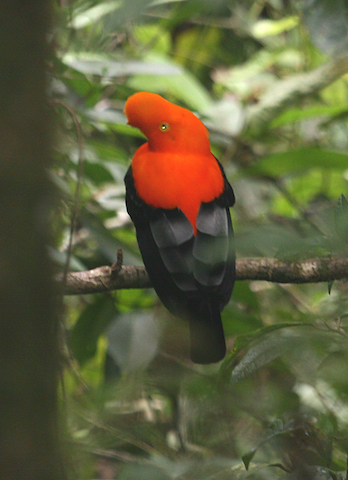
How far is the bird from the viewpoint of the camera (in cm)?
194

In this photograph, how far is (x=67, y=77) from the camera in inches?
107

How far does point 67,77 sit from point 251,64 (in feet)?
6.96

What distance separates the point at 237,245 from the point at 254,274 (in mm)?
1150

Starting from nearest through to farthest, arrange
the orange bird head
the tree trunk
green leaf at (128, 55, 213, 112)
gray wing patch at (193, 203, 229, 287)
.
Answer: the tree trunk
gray wing patch at (193, 203, 229, 287)
the orange bird head
green leaf at (128, 55, 213, 112)

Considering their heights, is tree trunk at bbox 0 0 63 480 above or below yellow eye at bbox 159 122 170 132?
above

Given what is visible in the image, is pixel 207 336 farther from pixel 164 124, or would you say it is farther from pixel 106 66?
pixel 106 66

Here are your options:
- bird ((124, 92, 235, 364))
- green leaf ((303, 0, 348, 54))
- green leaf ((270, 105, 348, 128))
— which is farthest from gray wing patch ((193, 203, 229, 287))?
green leaf ((270, 105, 348, 128))

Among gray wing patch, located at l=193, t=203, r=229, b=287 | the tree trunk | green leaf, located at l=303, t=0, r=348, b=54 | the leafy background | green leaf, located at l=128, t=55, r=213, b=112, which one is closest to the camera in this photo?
the tree trunk

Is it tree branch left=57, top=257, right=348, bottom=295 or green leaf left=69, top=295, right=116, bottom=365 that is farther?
green leaf left=69, top=295, right=116, bottom=365

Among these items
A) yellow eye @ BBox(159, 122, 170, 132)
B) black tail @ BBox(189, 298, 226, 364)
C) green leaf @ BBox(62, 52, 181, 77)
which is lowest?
black tail @ BBox(189, 298, 226, 364)

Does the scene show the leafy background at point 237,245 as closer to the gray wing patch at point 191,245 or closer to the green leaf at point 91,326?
the green leaf at point 91,326

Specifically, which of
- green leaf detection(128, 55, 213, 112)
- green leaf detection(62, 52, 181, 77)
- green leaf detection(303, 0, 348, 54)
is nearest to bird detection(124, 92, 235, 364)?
green leaf detection(62, 52, 181, 77)

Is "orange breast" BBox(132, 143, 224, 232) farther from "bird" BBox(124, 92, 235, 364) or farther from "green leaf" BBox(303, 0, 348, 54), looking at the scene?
"green leaf" BBox(303, 0, 348, 54)

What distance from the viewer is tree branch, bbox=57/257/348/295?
1861mm
